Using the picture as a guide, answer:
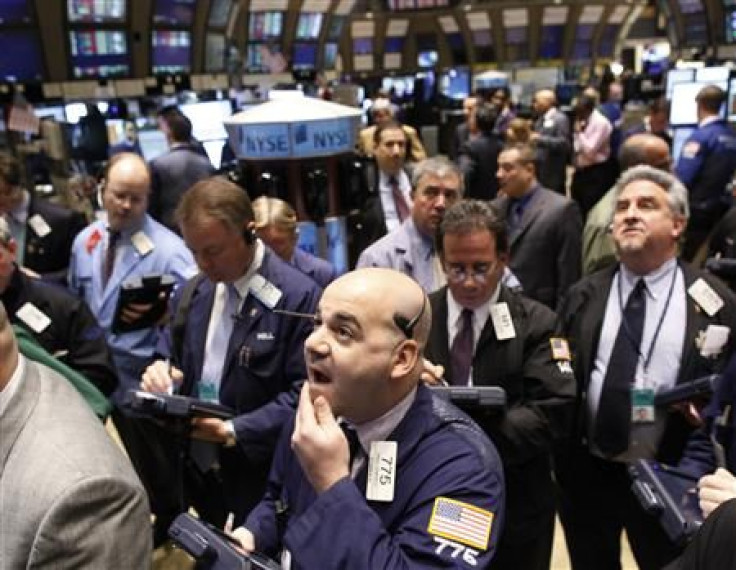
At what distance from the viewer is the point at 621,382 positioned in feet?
7.97

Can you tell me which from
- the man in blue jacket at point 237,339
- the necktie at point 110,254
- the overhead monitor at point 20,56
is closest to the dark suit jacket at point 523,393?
the man in blue jacket at point 237,339

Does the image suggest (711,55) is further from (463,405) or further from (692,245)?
(463,405)

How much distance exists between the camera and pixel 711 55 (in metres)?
15.1

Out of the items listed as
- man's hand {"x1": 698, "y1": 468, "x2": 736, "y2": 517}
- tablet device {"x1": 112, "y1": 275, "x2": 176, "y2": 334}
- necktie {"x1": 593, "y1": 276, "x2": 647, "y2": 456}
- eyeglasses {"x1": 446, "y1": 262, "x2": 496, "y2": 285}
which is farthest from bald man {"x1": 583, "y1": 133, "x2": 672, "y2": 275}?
tablet device {"x1": 112, "y1": 275, "x2": 176, "y2": 334}

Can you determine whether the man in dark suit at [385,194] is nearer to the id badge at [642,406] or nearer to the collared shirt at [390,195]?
the collared shirt at [390,195]

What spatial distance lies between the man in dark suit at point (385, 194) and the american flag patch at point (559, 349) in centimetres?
234

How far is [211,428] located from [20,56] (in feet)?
21.8

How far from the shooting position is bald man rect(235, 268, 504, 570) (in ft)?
4.44

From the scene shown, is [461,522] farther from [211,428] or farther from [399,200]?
[399,200]

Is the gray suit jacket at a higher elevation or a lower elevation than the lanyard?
higher

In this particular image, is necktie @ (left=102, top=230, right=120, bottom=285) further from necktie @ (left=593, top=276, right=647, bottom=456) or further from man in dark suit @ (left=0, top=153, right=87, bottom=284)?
necktie @ (left=593, top=276, right=647, bottom=456)

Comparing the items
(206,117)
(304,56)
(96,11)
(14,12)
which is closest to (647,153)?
(206,117)

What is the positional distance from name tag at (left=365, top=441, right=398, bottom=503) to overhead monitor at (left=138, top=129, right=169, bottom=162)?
7.19 metres

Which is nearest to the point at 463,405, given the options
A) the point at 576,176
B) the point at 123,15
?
the point at 576,176
